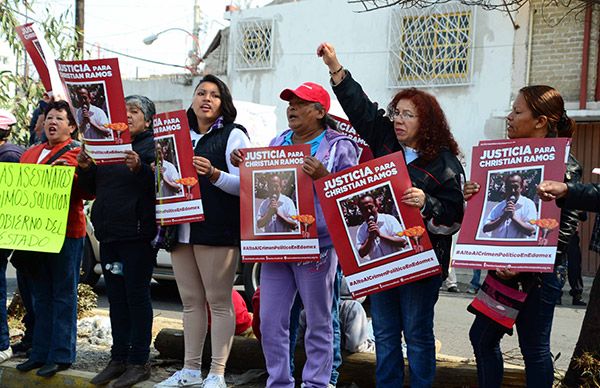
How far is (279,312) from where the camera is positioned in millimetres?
4738

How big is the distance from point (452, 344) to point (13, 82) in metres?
5.07

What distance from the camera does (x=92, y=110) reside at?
5.02m

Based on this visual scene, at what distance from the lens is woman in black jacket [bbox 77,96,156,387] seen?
5191mm

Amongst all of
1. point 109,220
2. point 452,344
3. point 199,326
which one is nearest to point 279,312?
point 199,326

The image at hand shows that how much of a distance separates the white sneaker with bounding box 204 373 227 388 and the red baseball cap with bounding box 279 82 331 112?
5.71 feet

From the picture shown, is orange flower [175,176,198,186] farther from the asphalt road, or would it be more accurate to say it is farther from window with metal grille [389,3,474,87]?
window with metal grille [389,3,474,87]

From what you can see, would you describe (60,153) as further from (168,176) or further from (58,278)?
(168,176)

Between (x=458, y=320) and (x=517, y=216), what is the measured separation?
245 inches

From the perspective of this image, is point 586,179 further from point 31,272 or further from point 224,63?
point 31,272

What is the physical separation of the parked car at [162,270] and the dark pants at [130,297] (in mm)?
3431

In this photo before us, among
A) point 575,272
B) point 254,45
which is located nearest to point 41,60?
point 575,272

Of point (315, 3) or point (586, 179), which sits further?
point (315, 3)

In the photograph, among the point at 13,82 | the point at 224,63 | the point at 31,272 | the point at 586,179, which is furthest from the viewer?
the point at 224,63

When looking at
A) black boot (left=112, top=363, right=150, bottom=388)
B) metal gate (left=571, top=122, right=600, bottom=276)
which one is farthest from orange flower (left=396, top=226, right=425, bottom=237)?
metal gate (left=571, top=122, right=600, bottom=276)
